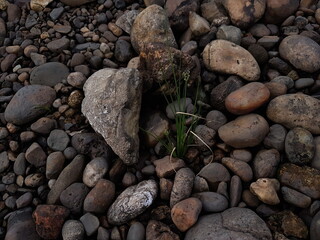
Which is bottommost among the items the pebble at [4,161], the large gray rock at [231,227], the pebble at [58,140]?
the large gray rock at [231,227]

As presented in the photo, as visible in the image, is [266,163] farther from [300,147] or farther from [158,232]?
[158,232]

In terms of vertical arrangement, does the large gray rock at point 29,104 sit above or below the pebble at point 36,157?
above

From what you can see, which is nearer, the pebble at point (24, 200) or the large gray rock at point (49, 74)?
the pebble at point (24, 200)

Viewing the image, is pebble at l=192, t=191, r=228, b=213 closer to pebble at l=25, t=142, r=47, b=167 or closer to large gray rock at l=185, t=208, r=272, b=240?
large gray rock at l=185, t=208, r=272, b=240

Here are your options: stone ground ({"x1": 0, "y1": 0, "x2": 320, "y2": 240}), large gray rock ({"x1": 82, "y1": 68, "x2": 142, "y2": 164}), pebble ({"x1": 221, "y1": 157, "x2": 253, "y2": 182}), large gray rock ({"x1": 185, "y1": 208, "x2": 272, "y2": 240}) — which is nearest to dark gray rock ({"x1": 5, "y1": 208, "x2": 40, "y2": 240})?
stone ground ({"x1": 0, "y1": 0, "x2": 320, "y2": 240})

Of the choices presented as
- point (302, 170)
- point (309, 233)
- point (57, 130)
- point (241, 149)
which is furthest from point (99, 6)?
point (309, 233)

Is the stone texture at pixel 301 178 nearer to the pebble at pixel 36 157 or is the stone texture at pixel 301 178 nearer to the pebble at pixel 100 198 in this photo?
the pebble at pixel 100 198

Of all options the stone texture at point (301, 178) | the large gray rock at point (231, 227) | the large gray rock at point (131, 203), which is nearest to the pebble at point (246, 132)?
the stone texture at point (301, 178)

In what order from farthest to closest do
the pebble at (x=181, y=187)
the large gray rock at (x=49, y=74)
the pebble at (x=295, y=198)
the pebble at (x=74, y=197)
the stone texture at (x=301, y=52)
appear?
the large gray rock at (x=49, y=74), the stone texture at (x=301, y=52), the pebble at (x=74, y=197), the pebble at (x=181, y=187), the pebble at (x=295, y=198)

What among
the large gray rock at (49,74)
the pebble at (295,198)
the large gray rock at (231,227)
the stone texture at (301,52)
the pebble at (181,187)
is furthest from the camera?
the large gray rock at (49,74)
